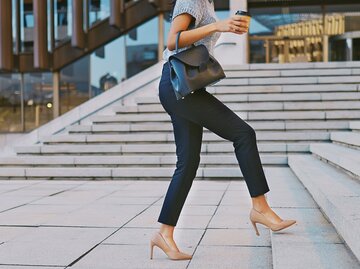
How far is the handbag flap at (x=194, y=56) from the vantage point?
9.16ft

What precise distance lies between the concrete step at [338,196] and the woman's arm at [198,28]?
1210 millimetres

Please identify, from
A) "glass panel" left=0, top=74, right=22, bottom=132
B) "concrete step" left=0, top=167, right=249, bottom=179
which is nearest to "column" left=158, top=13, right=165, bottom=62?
"glass panel" left=0, top=74, right=22, bottom=132

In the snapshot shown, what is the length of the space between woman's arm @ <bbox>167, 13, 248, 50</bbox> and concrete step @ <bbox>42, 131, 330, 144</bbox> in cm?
568

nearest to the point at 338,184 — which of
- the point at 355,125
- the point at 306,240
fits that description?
the point at 306,240

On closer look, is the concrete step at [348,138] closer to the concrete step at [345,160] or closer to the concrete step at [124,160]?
the concrete step at [345,160]

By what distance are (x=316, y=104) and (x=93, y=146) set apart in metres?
4.38

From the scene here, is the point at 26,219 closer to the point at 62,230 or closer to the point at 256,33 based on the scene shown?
the point at 62,230

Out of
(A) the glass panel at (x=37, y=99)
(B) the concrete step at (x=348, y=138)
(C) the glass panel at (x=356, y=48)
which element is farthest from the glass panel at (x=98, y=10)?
(B) the concrete step at (x=348, y=138)

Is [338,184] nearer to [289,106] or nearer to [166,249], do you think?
[166,249]

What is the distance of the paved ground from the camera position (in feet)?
9.74

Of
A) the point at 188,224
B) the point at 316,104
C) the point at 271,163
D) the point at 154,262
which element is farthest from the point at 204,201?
the point at 316,104

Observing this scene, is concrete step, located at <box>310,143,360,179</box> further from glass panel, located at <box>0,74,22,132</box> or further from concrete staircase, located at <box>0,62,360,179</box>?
glass panel, located at <box>0,74,22,132</box>

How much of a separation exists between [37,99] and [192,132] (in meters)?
18.5

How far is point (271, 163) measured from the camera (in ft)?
25.8
